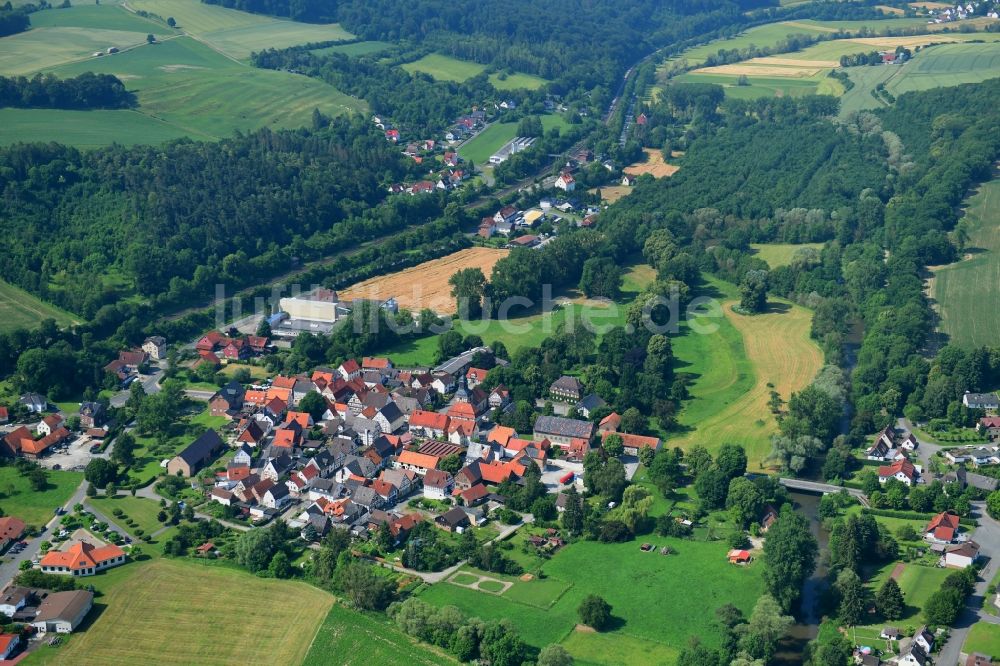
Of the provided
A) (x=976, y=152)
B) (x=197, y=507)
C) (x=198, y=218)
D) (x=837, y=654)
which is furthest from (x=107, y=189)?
(x=976, y=152)

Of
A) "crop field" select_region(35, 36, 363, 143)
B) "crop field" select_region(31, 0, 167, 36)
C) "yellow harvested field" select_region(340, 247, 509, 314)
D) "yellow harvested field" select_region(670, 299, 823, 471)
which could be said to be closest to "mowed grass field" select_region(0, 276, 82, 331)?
"yellow harvested field" select_region(340, 247, 509, 314)

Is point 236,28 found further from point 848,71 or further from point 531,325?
point 531,325

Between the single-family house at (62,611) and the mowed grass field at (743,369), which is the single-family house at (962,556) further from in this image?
the single-family house at (62,611)

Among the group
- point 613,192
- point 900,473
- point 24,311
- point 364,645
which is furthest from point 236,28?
point 364,645

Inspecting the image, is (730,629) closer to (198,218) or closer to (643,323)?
(643,323)

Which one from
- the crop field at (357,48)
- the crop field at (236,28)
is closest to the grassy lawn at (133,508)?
the crop field at (236,28)

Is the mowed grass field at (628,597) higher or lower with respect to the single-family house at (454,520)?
lower

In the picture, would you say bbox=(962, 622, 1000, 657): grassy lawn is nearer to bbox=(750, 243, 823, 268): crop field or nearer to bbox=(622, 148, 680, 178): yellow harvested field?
bbox=(750, 243, 823, 268): crop field
